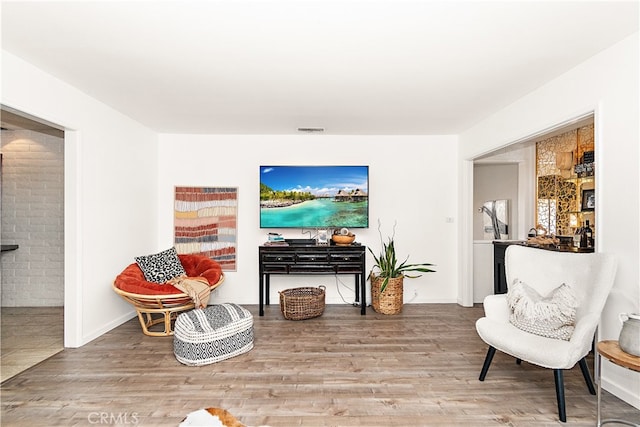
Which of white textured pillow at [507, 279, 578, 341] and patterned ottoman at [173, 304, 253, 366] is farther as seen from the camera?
patterned ottoman at [173, 304, 253, 366]

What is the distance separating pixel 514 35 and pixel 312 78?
1.48m

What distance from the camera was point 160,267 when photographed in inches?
165

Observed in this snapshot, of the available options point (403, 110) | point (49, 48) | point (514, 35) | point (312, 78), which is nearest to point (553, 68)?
point (514, 35)

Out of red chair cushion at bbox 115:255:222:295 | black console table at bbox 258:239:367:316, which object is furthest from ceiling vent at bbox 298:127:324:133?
red chair cushion at bbox 115:255:222:295

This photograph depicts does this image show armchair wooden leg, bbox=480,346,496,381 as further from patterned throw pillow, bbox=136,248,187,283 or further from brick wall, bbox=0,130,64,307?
brick wall, bbox=0,130,64,307

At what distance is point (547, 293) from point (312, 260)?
260 cm

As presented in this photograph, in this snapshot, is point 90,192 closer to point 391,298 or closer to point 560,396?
point 391,298

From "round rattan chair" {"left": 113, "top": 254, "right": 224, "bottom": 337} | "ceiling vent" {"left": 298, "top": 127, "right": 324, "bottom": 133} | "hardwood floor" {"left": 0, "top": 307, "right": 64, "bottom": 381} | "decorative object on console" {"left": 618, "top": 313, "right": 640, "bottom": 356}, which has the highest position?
"ceiling vent" {"left": 298, "top": 127, "right": 324, "bottom": 133}

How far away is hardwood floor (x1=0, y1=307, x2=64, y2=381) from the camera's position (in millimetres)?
3064

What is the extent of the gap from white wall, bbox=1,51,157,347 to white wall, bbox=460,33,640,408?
423 cm

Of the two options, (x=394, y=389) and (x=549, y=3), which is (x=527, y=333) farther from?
(x=549, y=3)

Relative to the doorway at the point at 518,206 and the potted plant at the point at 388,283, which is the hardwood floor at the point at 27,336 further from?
the doorway at the point at 518,206

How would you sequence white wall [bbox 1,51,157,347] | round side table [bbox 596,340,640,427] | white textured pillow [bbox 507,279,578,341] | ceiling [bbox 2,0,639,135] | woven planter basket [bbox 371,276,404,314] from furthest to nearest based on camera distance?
1. woven planter basket [bbox 371,276,404,314]
2. white wall [bbox 1,51,157,347]
3. white textured pillow [bbox 507,279,578,341]
4. ceiling [bbox 2,0,639,135]
5. round side table [bbox 596,340,640,427]
